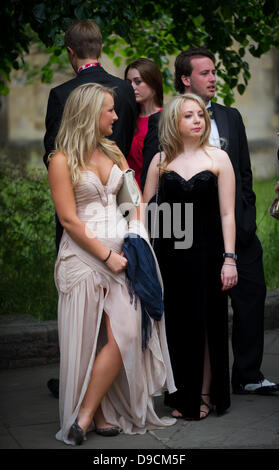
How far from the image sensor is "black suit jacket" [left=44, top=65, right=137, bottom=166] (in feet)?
17.9

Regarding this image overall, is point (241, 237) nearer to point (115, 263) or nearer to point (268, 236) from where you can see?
point (115, 263)

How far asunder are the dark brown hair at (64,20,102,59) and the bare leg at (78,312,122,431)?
1813 millimetres

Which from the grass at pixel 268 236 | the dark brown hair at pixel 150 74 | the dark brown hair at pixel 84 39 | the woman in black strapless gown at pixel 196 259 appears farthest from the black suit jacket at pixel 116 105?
the grass at pixel 268 236

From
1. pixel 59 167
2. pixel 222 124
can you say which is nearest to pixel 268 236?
pixel 222 124

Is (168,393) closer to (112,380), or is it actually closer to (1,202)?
(112,380)

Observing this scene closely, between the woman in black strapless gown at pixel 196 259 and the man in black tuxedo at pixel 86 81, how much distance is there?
452 millimetres

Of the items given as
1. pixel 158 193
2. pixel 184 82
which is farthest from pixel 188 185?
pixel 184 82

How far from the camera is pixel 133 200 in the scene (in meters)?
4.96

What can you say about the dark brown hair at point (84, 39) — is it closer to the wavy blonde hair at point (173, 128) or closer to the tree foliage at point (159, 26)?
the wavy blonde hair at point (173, 128)

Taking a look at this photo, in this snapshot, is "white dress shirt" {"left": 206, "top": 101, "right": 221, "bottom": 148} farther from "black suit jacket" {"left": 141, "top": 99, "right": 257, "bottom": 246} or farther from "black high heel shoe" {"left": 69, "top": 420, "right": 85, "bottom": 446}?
"black high heel shoe" {"left": 69, "top": 420, "right": 85, "bottom": 446}

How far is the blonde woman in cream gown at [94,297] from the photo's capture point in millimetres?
4766

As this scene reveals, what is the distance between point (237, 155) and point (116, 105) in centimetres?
88

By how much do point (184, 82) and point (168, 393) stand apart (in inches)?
80.9

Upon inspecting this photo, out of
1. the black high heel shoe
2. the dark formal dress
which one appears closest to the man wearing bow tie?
the dark formal dress
